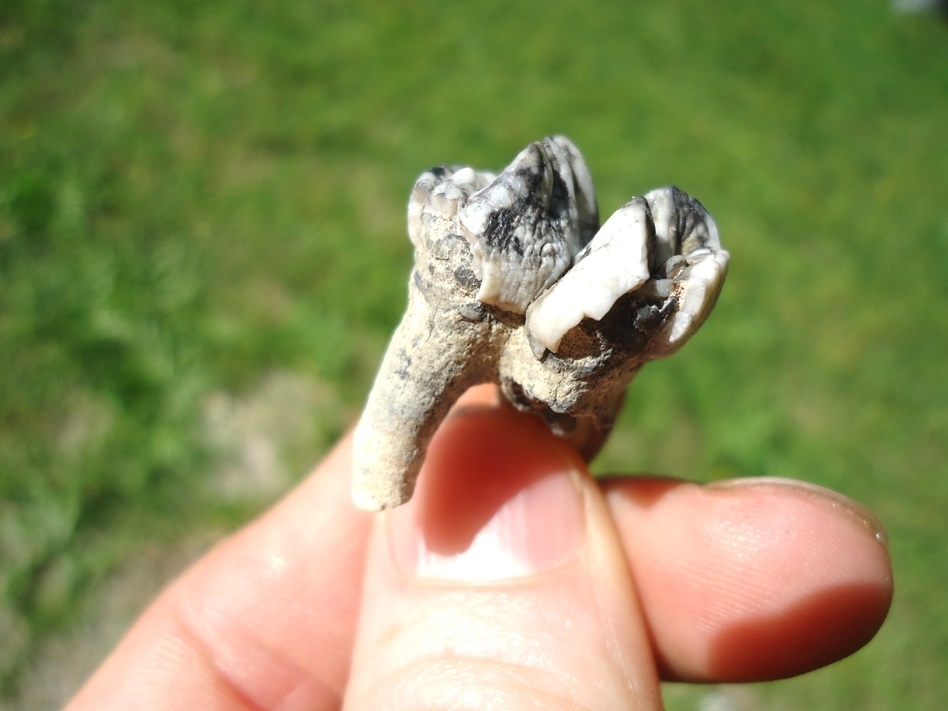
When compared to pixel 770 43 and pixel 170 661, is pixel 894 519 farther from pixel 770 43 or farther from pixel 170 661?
pixel 770 43

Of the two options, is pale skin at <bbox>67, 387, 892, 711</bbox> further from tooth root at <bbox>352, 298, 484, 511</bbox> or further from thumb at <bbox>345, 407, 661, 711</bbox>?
tooth root at <bbox>352, 298, 484, 511</bbox>

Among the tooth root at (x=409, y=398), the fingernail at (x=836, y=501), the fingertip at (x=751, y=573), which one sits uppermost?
the tooth root at (x=409, y=398)

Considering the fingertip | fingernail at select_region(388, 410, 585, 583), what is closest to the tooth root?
fingernail at select_region(388, 410, 585, 583)

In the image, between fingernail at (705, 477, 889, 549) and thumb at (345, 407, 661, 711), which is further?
fingernail at (705, 477, 889, 549)

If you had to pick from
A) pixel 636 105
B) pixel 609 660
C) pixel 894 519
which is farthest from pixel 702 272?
pixel 636 105

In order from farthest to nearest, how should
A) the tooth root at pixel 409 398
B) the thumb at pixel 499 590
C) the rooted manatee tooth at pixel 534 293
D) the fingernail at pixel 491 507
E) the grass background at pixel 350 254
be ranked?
the grass background at pixel 350 254, the fingernail at pixel 491 507, the thumb at pixel 499 590, the tooth root at pixel 409 398, the rooted manatee tooth at pixel 534 293

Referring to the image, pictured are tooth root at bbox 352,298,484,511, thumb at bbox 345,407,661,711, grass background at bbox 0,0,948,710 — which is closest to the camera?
tooth root at bbox 352,298,484,511

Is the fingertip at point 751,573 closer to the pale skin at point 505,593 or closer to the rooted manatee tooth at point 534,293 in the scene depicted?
the pale skin at point 505,593

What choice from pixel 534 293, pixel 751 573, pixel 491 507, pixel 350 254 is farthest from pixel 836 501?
pixel 350 254

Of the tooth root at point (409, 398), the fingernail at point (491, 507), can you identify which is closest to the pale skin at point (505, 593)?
the fingernail at point (491, 507)
